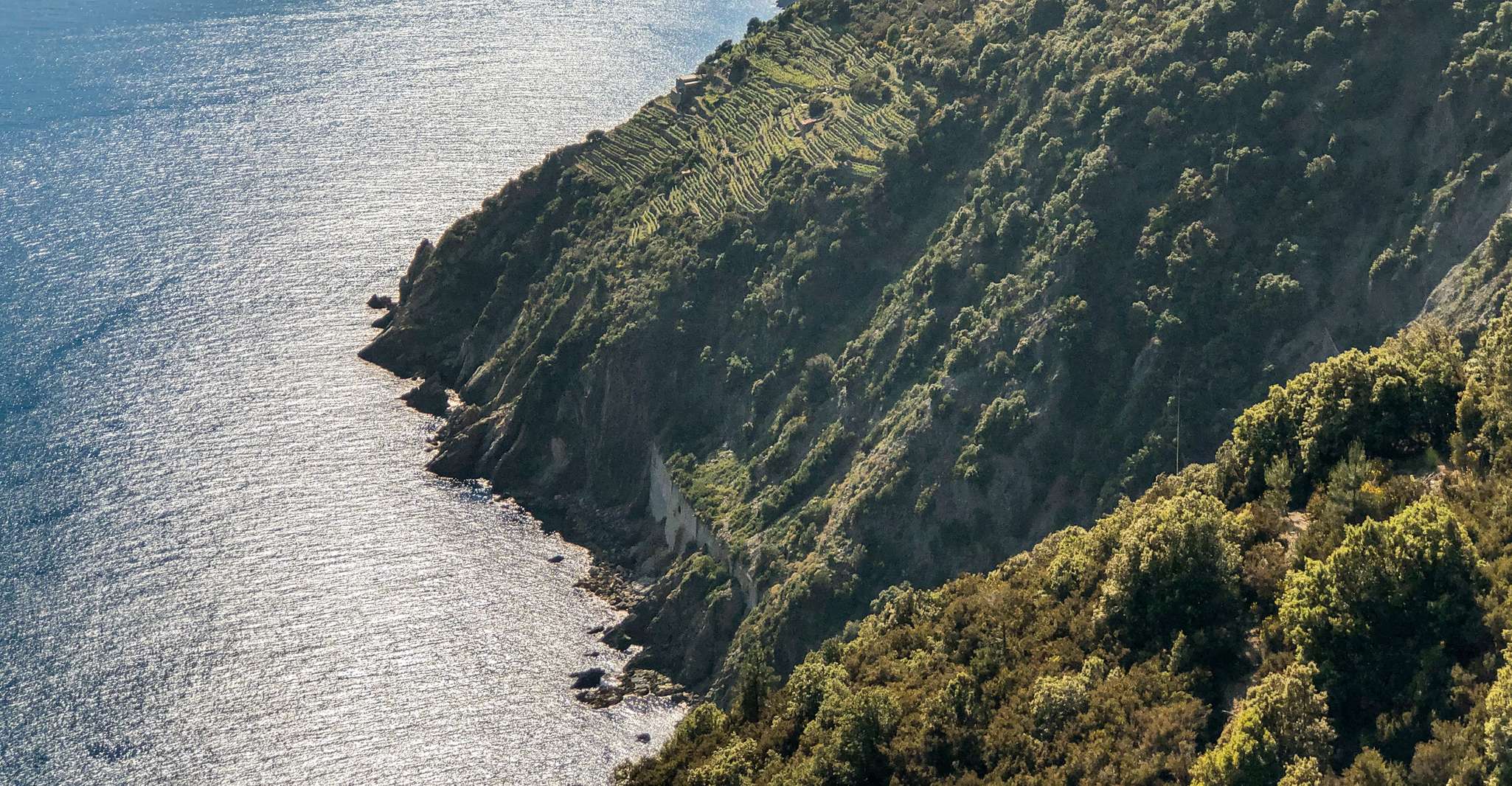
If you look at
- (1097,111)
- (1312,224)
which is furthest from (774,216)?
(1312,224)

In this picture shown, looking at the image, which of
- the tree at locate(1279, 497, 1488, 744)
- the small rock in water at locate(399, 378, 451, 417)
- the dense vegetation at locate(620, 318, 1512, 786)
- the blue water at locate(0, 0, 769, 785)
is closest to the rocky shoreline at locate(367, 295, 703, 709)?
the small rock in water at locate(399, 378, 451, 417)

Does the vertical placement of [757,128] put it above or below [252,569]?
above

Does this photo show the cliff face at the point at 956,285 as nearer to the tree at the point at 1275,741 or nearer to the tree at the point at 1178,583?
the tree at the point at 1178,583

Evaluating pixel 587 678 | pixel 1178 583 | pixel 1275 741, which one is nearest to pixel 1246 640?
pixel 1178 583

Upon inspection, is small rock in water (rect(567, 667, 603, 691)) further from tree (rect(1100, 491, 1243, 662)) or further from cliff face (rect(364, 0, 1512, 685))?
tree (rect(1100, 491, 1243, 662))

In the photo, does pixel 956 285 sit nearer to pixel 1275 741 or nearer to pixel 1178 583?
pixel 1178 583

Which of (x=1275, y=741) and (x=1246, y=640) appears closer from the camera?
(x=1275, y=741)
